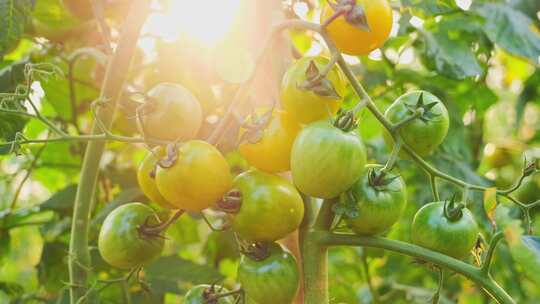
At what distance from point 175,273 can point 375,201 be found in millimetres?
674

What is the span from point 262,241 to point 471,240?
9.8 inches

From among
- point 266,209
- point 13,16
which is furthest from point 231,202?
point 13,16

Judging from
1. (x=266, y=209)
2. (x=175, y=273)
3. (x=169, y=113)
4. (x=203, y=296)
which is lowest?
(x=175, y=273)

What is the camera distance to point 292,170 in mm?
736

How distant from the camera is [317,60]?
78cm

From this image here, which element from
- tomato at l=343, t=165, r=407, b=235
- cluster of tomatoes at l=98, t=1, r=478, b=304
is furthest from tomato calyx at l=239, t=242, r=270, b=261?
tomato at l=343, t=165, r=407, b=235

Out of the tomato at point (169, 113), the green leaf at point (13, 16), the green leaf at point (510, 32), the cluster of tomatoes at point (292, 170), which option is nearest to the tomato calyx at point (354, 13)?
the cluster of tomatoes at point (292, 170)

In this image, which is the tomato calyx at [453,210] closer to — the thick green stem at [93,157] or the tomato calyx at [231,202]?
the tomato calyx at [231,202]

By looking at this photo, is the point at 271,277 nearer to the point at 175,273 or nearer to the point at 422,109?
the point at 422,109

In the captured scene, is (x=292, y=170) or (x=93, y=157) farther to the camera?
(x=93, y=157)

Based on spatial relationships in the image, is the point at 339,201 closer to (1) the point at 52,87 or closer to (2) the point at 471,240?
(2) the point at 471,240

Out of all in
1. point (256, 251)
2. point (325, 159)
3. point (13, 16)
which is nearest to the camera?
point (325, 159)

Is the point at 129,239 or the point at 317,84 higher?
the point at 317,84

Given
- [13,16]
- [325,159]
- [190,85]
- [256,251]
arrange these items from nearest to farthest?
[325,159]
[256,251]
[13,16]
[190,85]
